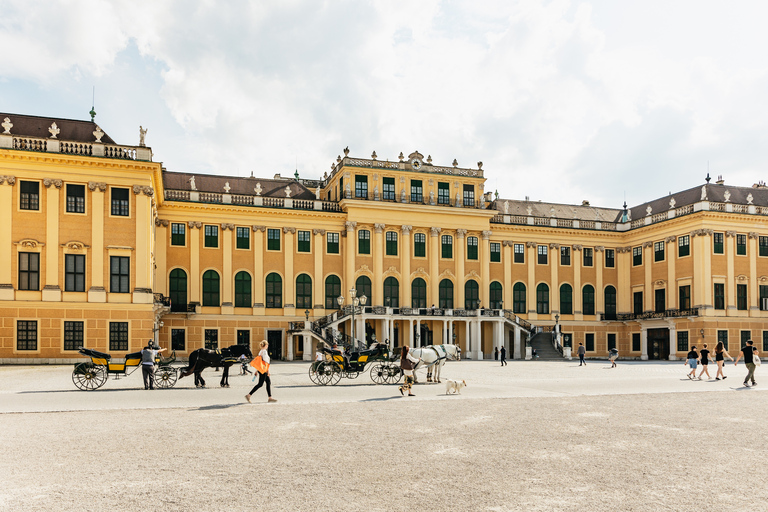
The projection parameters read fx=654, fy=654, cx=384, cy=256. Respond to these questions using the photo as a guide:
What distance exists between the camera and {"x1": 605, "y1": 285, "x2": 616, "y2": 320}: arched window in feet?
204

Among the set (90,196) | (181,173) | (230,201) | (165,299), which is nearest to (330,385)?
(90,196)

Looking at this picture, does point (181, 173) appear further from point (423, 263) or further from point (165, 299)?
point (423, 263)

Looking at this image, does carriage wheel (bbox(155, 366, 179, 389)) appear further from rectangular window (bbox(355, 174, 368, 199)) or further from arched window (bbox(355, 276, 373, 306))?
rectangular window (bbox(355, 174, 368, 199))

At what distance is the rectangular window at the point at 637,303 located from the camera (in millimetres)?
60656

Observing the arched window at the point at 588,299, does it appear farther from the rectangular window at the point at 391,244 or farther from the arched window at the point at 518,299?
the rectangular window at the point at 391,244

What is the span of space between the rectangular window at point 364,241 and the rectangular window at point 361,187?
297 centimetres

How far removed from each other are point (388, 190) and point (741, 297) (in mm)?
30719

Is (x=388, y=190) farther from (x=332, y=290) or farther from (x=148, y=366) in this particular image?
(x=148, y=366)

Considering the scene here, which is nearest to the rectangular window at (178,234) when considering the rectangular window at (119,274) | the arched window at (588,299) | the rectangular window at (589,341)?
the rectangular window at (119,274)

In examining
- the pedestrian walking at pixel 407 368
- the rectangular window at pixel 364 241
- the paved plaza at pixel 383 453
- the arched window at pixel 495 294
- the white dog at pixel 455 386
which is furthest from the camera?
the arched window at pixel 495 294

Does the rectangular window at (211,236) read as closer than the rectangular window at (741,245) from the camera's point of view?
Yes

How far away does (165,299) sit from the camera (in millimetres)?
48000

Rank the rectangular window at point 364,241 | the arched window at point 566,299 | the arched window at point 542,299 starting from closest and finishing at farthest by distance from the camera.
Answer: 1. the rectangular window at point 364,241
2. the arched window at point 542,299
3. the arched window at point 566,299

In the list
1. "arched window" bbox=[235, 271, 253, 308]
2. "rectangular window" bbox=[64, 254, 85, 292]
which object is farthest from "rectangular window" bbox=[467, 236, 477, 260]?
"rectangular window" bbox=[64, 254, 85, 292]
